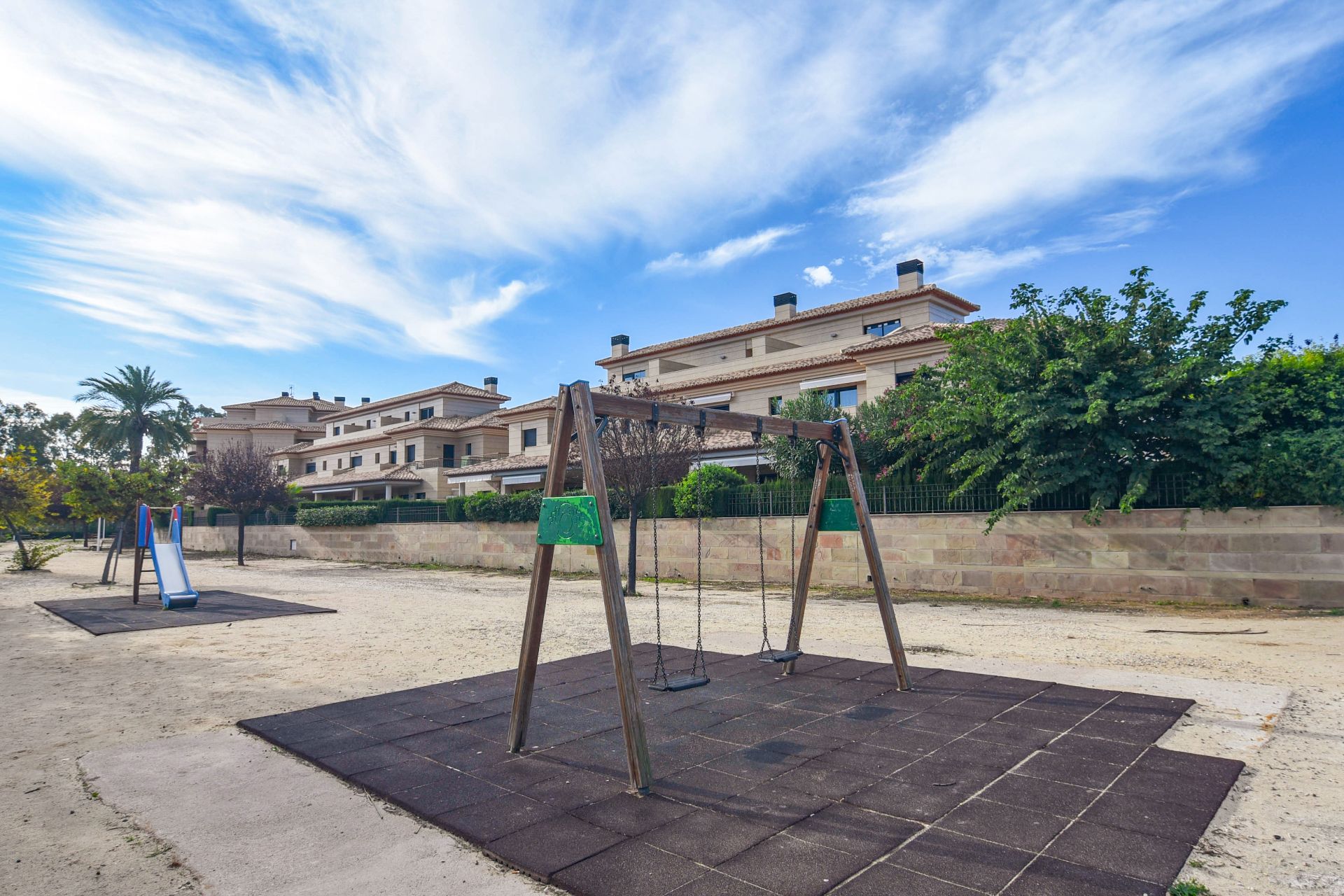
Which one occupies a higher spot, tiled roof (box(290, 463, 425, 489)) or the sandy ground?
tiled roof (box(290, 463, 425, 489))

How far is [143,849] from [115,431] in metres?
49.8

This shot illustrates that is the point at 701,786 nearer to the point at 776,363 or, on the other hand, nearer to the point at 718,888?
the point at 718,888

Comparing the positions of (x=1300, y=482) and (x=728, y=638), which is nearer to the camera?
(x=728, y=638)

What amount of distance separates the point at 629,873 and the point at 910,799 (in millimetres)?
1542

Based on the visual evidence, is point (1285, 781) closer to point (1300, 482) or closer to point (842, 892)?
point (842, 892)

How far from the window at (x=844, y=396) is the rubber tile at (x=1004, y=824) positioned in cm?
2593

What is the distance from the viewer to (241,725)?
17.6 feet

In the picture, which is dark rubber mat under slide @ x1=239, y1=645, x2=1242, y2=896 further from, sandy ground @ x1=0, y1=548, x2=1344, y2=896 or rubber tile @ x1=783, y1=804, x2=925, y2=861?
sandy ground @ x1=0, y1=548, x2=1344, y2=896

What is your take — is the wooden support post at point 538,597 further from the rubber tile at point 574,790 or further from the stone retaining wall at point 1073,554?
the stone retaining wall at point 1073,554

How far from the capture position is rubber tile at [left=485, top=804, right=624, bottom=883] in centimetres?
311

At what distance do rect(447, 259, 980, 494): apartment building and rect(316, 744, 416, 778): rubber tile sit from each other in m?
18.6

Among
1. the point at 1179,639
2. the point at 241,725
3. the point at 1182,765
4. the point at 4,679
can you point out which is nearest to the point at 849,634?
the point at 1179,639

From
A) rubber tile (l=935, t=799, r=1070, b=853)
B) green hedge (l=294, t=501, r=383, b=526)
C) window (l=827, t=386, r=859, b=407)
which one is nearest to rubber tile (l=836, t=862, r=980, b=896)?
rubber tile (l=935, t=799, r=1070, b=853)

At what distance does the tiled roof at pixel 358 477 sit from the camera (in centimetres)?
4197
